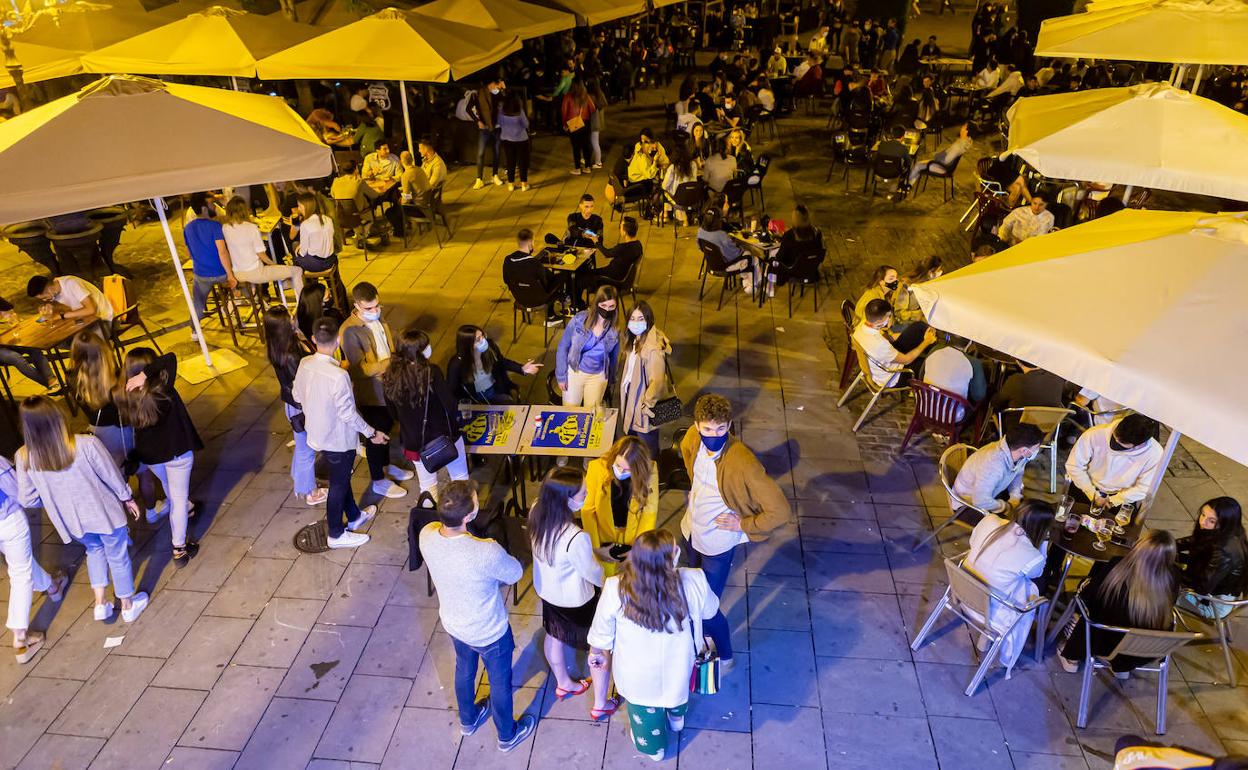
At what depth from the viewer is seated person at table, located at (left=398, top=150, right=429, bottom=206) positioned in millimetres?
11172

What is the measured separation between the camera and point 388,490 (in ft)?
21.6

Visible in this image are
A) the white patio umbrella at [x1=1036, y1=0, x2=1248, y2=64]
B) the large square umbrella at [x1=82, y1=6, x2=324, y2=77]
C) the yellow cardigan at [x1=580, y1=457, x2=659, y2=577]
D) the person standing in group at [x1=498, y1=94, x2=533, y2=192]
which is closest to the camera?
the yellow cardigan at [x1=580, y1=457, x2=659, y2=577]

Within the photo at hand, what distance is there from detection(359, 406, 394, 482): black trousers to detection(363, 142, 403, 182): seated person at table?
6112 millimetres

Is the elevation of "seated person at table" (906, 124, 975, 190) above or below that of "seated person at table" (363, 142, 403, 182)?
below

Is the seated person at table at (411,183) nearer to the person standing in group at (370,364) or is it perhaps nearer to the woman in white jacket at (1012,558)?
the person standing in group at (370,364)

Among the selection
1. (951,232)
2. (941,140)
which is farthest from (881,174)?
(941,140)

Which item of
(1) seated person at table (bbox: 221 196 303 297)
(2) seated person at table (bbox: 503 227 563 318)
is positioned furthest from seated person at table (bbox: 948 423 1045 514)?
(1) seated person at table (bbox: 221 196 303 297)

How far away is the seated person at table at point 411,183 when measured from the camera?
11.2m

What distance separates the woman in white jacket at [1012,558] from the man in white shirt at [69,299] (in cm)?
782

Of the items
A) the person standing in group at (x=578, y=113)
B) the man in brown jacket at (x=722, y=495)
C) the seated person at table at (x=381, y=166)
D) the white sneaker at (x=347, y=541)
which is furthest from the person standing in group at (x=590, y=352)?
the person standing in group at (x=578, y=113)

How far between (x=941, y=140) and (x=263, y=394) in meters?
15.1

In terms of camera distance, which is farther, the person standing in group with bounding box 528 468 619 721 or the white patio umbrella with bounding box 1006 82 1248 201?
the white patio umbrella with bounding box 1006 82 1248 201

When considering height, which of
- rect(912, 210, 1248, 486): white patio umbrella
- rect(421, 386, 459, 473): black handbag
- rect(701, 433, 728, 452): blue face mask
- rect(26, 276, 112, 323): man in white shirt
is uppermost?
rect(912, 210, 1248, 486): white patio umbrella

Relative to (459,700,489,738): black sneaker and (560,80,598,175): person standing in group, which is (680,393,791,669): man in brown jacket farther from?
(560,80,598,175): person standing in group
